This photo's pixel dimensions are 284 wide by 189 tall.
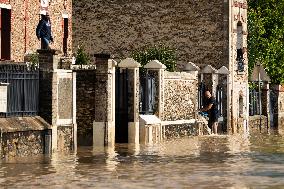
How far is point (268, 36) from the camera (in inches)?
2443

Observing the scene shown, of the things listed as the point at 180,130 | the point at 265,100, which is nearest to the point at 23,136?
the point at 180,130

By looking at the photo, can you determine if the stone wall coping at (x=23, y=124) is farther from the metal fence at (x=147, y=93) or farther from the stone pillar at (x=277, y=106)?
the stone pillar at (x=277, y=106)

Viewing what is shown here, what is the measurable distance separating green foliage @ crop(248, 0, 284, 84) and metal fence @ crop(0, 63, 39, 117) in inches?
1297

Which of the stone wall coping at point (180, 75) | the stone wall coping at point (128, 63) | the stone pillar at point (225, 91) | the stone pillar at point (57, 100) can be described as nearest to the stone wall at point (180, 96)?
the stone wall coping at point (180, 75)

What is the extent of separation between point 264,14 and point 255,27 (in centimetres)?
285

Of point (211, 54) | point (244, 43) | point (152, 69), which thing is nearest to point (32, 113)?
point (152, 69)

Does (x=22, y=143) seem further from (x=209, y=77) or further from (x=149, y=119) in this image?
(x=209, y=77)

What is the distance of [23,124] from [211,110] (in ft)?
52.1

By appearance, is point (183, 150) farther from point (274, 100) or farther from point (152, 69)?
point (274, 100)

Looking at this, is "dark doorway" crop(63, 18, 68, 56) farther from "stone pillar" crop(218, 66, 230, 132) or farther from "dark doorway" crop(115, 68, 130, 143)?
"dark doorway" crop(115, 68, 130, 143)

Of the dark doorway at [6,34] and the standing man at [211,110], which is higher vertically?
the dark doorway at [6,34]

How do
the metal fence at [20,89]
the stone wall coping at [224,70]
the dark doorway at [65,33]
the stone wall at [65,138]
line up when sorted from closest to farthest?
the metal fence at [20,89]
the stone wall at [65,138]
the dark doorway at [65,33]
the stone wall coping at [224,70]

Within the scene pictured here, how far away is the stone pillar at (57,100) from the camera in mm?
26859

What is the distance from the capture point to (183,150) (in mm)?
28641
